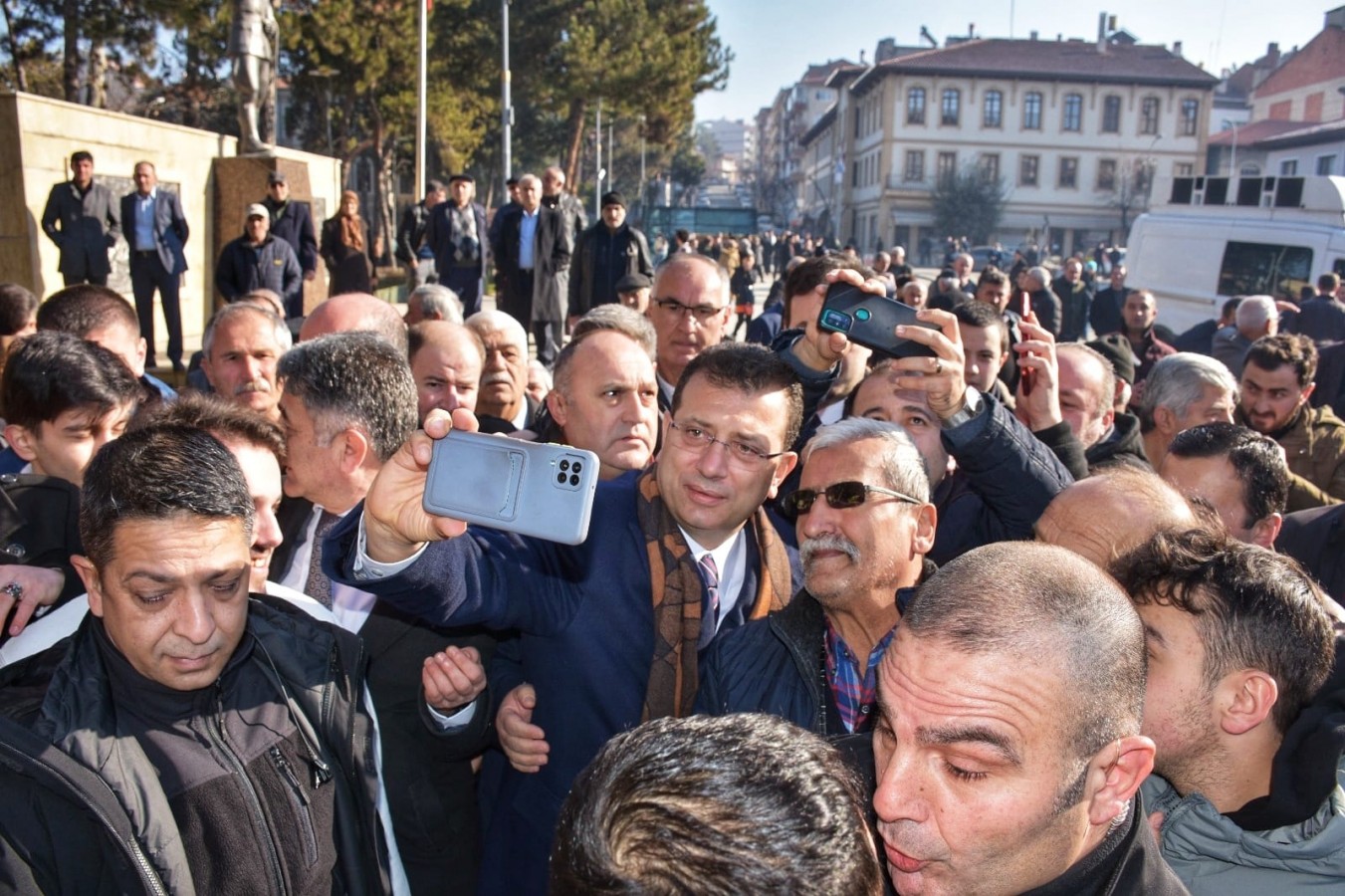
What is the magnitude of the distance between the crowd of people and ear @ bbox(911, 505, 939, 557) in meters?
0.01

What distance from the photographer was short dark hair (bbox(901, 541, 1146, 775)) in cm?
178

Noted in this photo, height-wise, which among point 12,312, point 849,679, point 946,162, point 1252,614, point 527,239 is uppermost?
point 946,162

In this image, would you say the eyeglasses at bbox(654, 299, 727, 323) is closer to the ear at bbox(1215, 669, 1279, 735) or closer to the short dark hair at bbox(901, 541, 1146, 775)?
the ear at bbox(1215, 669, 1279, 735)

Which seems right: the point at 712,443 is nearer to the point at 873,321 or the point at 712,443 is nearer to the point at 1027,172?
the point at 873,321

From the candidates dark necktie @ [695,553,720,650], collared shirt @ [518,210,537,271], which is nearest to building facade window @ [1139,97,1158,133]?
collared shirt @ [518,210,537,271]

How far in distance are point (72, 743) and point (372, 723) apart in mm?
623

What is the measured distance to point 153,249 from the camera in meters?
10.9

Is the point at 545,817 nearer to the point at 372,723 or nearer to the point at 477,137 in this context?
the point at 372,723

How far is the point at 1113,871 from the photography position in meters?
1.80

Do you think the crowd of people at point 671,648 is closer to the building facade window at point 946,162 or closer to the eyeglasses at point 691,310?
the eyeglasses at point 691,310

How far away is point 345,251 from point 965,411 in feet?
33.6

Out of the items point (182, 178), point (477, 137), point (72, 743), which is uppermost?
point (477, 137)

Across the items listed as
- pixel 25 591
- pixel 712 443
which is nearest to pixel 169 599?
pixel 25 591

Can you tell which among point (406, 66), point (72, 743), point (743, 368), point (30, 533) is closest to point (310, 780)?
point (72, 743)
